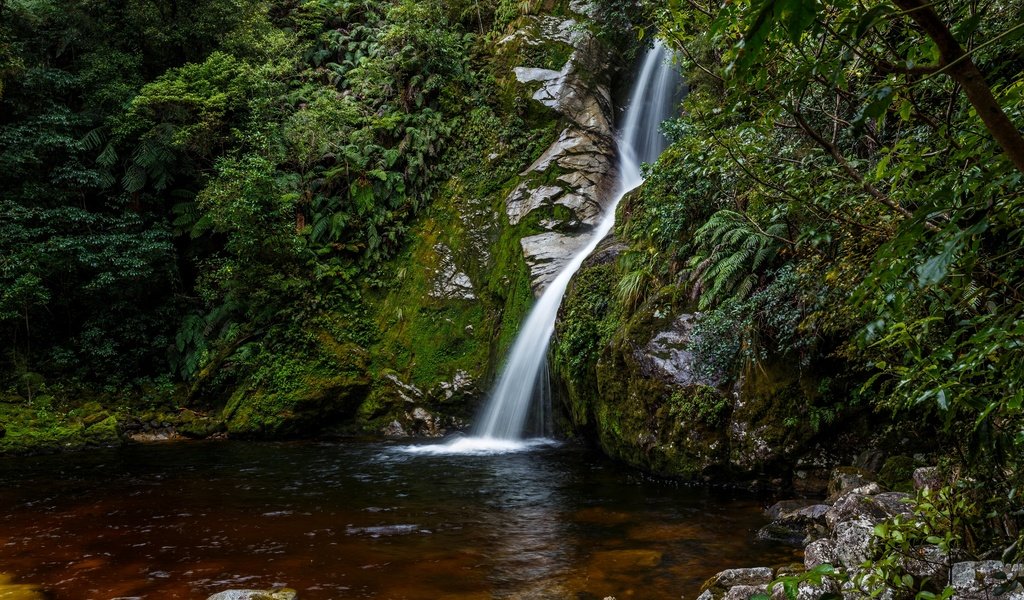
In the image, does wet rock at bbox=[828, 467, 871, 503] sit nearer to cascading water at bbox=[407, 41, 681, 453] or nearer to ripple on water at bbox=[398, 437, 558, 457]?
ripple on water at bbox=[398, 437, 558, 457]

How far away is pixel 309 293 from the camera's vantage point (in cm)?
1289

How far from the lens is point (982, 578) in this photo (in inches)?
92.7

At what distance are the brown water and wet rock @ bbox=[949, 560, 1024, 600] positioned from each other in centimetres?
200

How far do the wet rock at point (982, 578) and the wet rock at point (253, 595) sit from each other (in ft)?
13.2

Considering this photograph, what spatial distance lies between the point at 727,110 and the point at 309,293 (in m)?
12.3

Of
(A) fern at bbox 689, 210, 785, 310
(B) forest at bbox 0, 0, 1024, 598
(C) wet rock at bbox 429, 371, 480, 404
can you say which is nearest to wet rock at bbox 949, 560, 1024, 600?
(B) forest at bbox 0, 0, 1024, 598

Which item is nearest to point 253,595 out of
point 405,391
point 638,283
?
point 638,283

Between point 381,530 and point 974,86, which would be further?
point 381,530

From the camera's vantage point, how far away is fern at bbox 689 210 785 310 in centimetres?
634

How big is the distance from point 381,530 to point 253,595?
1.82m

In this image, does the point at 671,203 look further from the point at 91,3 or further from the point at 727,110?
the point at 91,3

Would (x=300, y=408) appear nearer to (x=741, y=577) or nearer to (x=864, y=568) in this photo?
(x=741, y=577)

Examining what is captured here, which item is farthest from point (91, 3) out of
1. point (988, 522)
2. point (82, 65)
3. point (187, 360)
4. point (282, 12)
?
point (988, 522)

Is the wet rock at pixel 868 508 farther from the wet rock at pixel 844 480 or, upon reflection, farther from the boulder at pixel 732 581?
the wet rock at pixel 844 480
